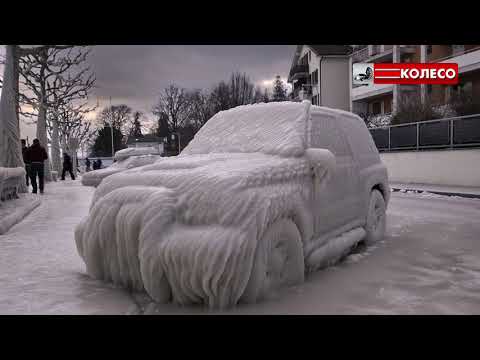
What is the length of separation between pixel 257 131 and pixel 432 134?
12.6 meters

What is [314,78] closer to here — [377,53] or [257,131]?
[377,53]

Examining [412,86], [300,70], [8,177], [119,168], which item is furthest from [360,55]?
[8,177]

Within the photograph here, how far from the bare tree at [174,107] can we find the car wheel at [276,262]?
21.7 metres

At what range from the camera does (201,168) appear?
3178 millimetres

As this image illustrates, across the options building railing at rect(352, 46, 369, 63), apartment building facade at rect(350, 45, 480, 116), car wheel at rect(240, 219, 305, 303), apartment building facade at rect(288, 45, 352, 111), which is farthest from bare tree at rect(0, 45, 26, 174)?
building railing at rect(352, 46, 369, 63)

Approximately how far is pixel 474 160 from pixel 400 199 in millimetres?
4148

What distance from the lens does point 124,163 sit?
1471 cm

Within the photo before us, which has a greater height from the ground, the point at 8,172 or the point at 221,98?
the point at 221,98

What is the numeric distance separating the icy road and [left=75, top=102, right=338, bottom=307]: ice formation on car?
234mm

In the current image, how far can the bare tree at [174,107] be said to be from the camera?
84.2 feet

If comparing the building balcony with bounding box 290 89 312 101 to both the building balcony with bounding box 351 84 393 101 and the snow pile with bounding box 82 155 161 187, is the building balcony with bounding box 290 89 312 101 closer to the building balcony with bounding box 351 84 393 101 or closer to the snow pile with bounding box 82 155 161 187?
the building balcony with bounding box 351 84 393 101
